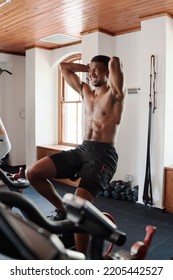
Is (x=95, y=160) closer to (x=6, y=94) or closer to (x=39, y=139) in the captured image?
(x=39, y=139)

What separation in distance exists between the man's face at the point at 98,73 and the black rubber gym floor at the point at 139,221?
1536mm

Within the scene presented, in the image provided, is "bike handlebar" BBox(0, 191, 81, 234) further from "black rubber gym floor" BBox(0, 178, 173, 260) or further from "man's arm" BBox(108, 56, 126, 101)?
Result: "black rubber gym floor" BBox(0, 178, 173, 260)

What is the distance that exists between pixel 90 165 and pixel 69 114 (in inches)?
157

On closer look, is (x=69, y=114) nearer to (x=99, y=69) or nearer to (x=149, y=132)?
(x=149, y=132)

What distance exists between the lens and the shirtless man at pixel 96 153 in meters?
2.18

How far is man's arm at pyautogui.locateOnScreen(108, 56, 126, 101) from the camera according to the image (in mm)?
2162

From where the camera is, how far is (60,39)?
5383 mm

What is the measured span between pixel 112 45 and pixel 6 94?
122 inches

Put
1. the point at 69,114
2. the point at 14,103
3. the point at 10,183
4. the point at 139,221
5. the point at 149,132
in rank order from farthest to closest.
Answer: the point at 14,103 → the point at 69,114 → the point at 149,132 → the point at 139,221 → the point at 10,183

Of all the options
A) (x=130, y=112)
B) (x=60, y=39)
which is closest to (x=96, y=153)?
(x=130, y=112)

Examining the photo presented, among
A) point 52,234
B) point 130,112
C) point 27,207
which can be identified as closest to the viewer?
point 52,234

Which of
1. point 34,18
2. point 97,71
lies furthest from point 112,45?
point 97,71

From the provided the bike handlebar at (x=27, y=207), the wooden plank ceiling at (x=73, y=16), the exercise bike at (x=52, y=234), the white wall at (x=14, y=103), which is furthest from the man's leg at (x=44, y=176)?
the white wall at (x=14, y=103)

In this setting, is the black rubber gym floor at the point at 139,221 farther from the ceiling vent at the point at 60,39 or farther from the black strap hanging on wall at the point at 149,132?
the ceiling vent at the point at 60,39
